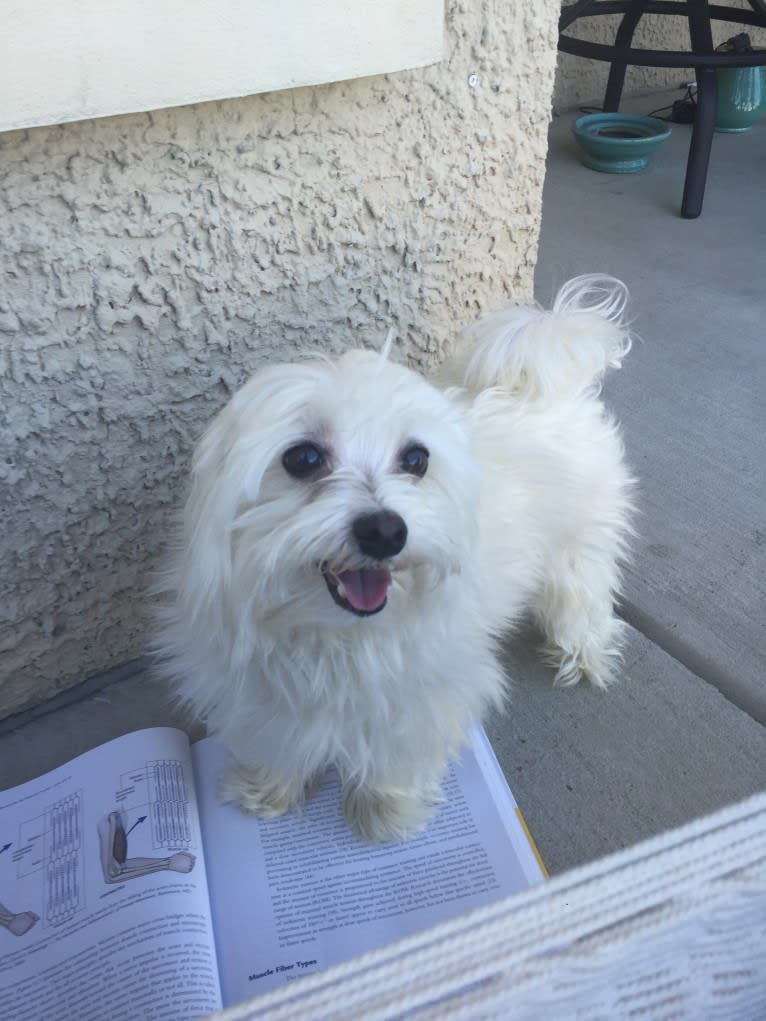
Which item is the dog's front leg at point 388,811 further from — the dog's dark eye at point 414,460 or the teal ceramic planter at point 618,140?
the teal ceramic planter at point 618,140

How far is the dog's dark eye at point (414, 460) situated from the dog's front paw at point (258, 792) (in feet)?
1.89

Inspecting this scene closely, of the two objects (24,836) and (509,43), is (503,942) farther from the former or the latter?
(509,43)

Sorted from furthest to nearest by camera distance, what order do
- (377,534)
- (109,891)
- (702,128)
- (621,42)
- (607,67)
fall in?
1. (607,67)
2. (621,42)
3. (702,128)
4. (109,891)
5. (377,534)

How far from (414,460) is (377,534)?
0.51 feet

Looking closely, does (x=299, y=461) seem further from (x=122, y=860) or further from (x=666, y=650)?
(x=666, y=650)

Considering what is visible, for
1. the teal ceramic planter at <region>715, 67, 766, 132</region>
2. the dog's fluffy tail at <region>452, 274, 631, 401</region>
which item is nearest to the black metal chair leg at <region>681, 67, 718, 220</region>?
the teal ceramic planter at <region>715, 67, 766, 132</region>

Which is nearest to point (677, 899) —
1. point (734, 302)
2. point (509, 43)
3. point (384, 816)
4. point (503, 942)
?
point (503, 942)

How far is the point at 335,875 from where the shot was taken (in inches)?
47.1

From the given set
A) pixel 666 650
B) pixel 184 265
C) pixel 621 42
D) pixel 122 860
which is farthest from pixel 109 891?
pixel 621 42

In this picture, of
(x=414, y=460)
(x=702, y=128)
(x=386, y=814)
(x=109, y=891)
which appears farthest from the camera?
(x=702, y=128)

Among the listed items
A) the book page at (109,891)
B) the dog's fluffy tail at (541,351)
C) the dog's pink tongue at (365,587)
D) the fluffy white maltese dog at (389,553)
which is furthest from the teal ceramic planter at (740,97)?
the book page at (109,891)

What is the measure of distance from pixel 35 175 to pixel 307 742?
854 millimetres

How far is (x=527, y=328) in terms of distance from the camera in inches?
49.6

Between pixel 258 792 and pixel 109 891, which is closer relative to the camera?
pixel 109 891
